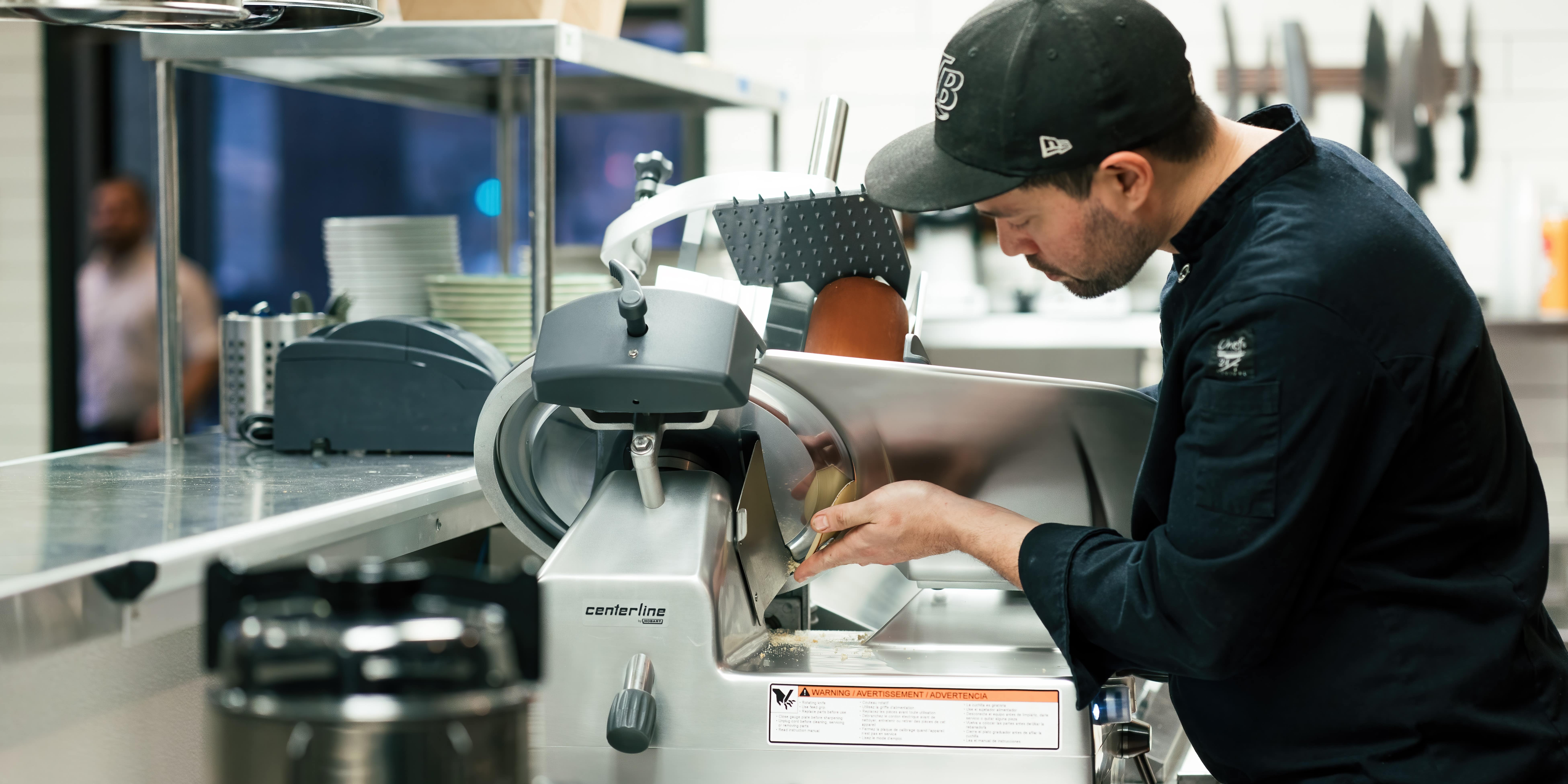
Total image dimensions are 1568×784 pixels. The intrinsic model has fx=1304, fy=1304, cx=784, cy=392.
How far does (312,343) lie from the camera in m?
1.52

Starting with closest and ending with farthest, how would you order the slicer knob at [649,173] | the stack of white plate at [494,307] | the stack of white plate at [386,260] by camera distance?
the slicer knob at [649,173]
the stack of white plate at [494,307]
the stack of white plate at [386,260]

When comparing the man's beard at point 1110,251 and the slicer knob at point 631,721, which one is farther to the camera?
the man's beard at point 1110,251

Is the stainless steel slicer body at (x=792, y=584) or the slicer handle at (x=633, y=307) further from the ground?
the slicer handle at (x=633, y=307)

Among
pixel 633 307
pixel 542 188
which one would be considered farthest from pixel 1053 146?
pixel 542 188

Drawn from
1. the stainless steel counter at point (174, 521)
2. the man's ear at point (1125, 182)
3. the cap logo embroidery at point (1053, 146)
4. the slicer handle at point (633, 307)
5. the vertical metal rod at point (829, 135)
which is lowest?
the stainless steel counter at point (174, 521)

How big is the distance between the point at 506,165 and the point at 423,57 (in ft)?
3.00

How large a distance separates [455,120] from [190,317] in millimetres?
1133

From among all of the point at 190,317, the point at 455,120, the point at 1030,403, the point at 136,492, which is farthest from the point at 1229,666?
the point at 455,120

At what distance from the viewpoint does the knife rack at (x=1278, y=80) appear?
130 inches

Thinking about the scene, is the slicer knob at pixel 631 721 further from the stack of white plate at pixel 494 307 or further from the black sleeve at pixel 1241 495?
the stack of white plate at pixel 494 307

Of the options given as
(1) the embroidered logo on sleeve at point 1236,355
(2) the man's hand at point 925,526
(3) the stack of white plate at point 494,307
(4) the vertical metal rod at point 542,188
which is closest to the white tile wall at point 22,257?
(3) the stack of white plate at point 494,307

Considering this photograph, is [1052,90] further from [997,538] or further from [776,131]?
[776,131]

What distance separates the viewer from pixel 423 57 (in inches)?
61.7

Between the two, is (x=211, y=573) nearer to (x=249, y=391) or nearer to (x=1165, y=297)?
(x=1165, y=297)
